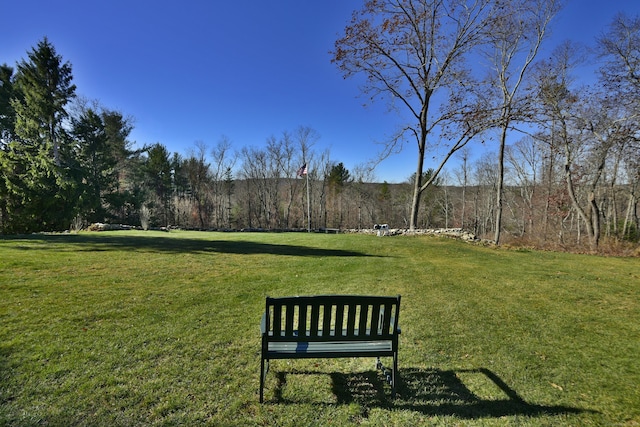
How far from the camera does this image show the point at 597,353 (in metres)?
3.61

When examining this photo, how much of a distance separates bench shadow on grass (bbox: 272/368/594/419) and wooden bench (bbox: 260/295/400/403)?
7.6 inches

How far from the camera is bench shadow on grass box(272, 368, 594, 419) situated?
101 inches

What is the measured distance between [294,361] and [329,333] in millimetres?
969

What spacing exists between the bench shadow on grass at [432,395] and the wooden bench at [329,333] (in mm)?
192

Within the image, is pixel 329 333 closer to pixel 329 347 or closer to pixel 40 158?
pixel 329 347

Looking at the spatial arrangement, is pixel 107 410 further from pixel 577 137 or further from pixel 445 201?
pixel 445 201

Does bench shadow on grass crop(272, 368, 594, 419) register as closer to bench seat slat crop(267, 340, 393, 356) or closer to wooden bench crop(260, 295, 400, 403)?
wooden bench crop(260, 295, 400, 403)

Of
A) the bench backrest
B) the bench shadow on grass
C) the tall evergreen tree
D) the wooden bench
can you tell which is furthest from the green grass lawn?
the tall evergreen tree

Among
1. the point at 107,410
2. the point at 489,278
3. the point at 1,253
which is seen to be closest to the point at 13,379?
the point at 107,410

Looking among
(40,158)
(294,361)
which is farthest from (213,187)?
(294,361)

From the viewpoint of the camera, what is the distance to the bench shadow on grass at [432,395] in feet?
8.43

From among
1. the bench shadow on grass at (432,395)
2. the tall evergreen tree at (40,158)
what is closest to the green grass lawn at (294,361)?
the bench shadow on grass at (432,395)

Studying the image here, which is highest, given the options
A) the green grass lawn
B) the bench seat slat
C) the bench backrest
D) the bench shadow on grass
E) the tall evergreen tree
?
the tall evergreen tree

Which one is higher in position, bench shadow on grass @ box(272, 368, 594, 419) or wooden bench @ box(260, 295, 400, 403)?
wooden bench @ box(260, 295, 400, 403)
